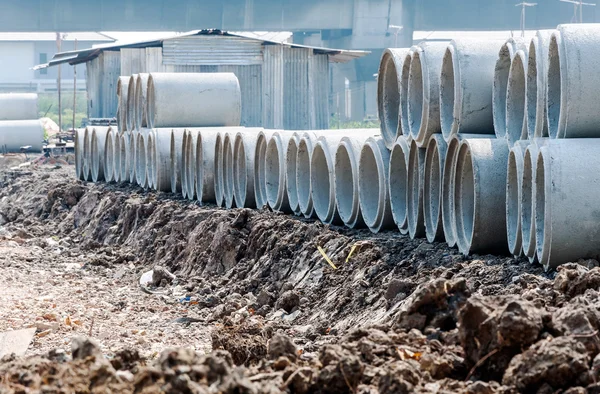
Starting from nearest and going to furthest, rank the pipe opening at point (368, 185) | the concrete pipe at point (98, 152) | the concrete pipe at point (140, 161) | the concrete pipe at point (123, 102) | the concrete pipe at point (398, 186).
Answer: the concrete pipe at point (398, 186), the pipe opening at point (368, 185), the concrete pipe at point (140, 161), the concrete pipe at point (123, 102), the concrete pipe at point (98, 152)

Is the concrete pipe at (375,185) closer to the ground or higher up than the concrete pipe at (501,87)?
closer to the ground

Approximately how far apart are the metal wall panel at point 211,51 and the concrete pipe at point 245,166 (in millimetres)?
→ 10838

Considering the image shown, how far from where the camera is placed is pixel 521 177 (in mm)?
7027

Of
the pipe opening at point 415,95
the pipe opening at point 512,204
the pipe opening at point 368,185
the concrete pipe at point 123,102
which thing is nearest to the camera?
the pipe opening at point 512,204

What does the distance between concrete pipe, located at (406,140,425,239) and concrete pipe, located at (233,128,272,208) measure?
135 inches

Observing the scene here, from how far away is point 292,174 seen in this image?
11281 millimetres

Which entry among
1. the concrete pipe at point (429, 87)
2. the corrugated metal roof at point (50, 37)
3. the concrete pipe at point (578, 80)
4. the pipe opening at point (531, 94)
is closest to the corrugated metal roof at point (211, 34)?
the concrete pipe at point (429, 87)

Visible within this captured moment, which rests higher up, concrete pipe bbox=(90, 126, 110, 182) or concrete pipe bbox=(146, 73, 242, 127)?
concrete pipe bbox=(146, 73, 242, 127)

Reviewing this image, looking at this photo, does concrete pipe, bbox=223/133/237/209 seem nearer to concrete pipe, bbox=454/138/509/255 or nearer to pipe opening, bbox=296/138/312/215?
pipe opening, bbox=296/138/312/215

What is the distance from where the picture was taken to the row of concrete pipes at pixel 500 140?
644 cm

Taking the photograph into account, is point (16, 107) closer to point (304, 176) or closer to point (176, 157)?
point (176, 157)

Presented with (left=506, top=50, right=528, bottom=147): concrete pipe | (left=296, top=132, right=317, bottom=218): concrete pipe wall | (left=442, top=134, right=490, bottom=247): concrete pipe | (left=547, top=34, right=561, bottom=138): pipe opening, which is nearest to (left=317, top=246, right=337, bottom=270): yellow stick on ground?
(left=442, top=134, right=490, bottom=247): concrete pipe

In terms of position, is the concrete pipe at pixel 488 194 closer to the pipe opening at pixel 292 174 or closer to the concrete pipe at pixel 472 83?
the concrete pipe at pixel 472 83

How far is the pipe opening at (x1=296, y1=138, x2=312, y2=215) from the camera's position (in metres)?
11.0
